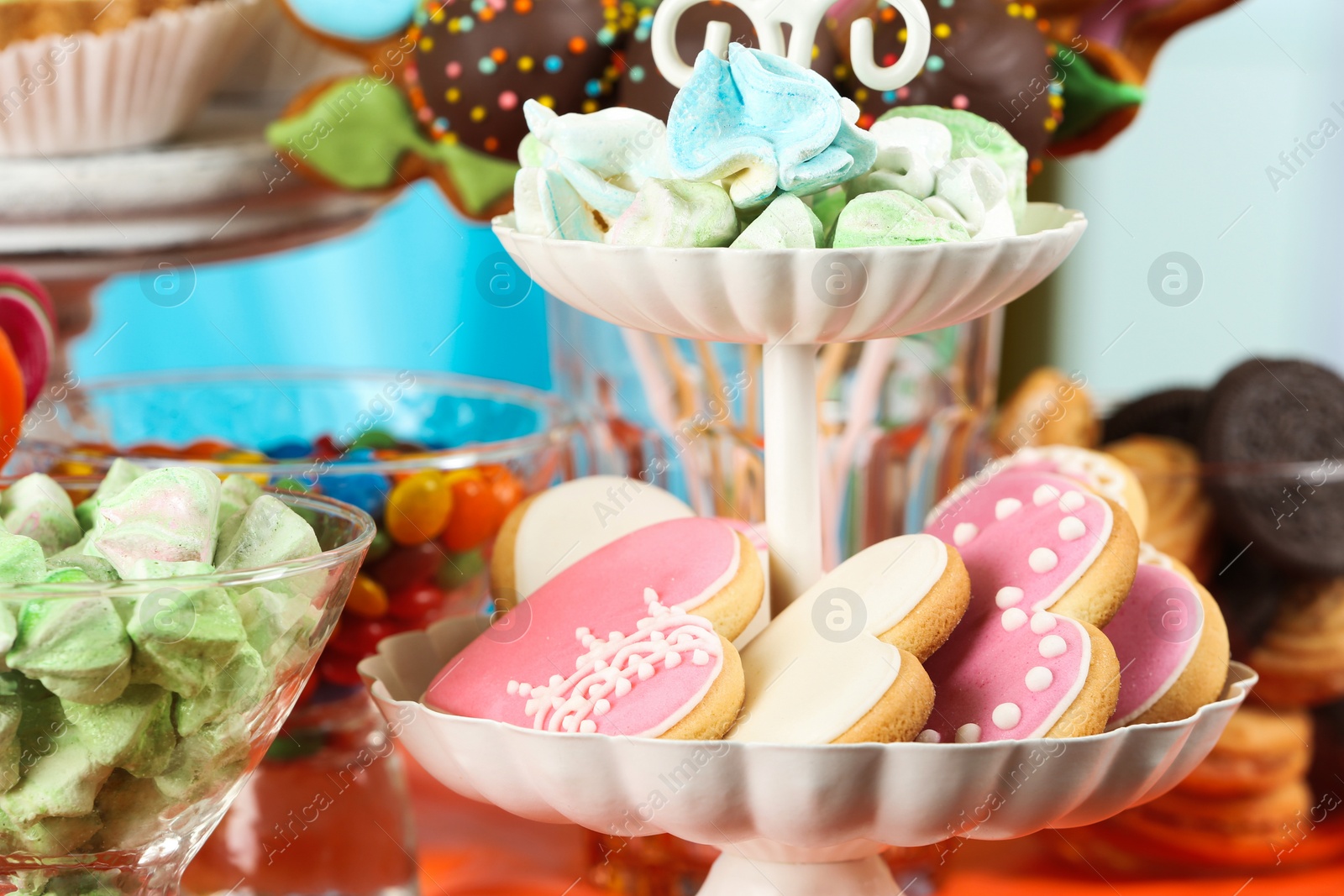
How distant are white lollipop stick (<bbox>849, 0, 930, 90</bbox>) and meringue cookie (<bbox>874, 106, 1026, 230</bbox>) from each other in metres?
0.05

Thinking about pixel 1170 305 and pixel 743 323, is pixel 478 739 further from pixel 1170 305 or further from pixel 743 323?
pixel 1170 305

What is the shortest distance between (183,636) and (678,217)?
218 millimetres

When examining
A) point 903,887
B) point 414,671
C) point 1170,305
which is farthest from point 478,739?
point 1170,305

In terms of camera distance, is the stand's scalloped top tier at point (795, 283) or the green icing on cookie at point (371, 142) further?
the green icing on cookie at point (371, 142)

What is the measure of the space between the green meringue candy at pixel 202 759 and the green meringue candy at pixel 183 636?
0.08ft

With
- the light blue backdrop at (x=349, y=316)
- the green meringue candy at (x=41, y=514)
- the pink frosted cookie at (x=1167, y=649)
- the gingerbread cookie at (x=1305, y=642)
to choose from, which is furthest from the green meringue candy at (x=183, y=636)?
the light blue backdrop at (x=349, y=316)

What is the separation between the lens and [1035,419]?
2.78 feet

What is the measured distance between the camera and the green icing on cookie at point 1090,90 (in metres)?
0.73

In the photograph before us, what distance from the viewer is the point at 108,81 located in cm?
78

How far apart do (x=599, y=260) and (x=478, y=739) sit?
18 centimetres

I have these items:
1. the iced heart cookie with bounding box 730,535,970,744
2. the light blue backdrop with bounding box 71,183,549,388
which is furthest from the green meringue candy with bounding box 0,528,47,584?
the light blue backdrop with bounding box 71,183,549,388

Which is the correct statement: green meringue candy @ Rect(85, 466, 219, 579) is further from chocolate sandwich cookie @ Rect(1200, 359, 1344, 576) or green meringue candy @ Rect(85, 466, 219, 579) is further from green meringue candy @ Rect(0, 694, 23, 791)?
chocolate sandwich cookie @ Rect(1200, 359, 1344, 576)

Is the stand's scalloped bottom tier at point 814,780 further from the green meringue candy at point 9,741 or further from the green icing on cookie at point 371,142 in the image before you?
the green icing on cookie at point 371,142

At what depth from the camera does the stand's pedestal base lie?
20.4 inches
